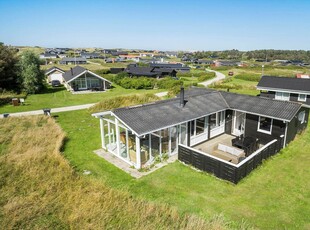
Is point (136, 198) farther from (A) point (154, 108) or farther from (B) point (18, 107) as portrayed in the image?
(B) point (18, 107)

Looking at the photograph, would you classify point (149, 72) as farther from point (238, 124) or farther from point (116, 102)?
point (238, 124)

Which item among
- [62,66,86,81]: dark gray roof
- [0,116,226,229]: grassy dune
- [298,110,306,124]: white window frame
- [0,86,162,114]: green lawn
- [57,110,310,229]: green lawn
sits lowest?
[57,110,310,229]: green lawn

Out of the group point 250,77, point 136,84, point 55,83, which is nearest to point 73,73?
point 55,83

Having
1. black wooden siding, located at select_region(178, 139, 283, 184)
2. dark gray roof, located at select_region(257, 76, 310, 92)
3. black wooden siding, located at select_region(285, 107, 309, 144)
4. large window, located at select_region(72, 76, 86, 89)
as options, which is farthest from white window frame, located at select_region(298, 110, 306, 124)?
large window, located at select_region(72, 76, 86, 89)

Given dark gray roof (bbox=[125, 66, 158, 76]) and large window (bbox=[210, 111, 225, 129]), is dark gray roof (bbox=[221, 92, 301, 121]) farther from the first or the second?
dark gray roof (bbox=[125, 66, 158, 76])

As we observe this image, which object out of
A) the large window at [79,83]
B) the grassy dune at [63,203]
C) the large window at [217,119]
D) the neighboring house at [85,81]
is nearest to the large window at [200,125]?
the large window at [217,119]

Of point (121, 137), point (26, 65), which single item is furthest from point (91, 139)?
point (26, 65)
